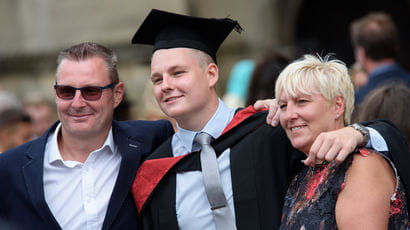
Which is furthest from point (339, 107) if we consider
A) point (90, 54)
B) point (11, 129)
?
point (11, 129)

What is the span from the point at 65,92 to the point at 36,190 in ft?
1.89

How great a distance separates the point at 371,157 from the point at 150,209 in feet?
4.68

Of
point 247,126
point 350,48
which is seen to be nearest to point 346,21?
point 350,48

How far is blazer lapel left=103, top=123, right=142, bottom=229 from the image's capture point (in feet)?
13.6

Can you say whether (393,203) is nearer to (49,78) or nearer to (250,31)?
(250,31)

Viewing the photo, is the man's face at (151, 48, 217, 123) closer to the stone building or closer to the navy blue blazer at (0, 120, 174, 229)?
the navy blue blazer at (0, 120, 174, 229)

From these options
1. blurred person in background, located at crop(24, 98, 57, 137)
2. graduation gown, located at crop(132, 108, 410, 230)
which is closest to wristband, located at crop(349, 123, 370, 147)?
graduation gown, located at crop(132, 108, 410, 230)

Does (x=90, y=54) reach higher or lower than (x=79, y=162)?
higher

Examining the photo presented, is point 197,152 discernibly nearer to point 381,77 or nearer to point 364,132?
point 364,132

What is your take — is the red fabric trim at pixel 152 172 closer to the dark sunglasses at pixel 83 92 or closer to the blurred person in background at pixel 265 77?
the dark sunglasses at pixel 83 92

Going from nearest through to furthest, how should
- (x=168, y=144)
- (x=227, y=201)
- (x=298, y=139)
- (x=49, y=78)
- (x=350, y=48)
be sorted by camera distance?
1. (x=298, y=139)
2. (x=227, y=201)
3. (x=168, y=144)
4. (x=350, y=48)
5. (x=49, y=78)

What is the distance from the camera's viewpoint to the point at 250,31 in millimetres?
10125

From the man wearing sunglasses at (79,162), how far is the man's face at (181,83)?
39cm

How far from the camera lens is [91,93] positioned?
4.30 metres
